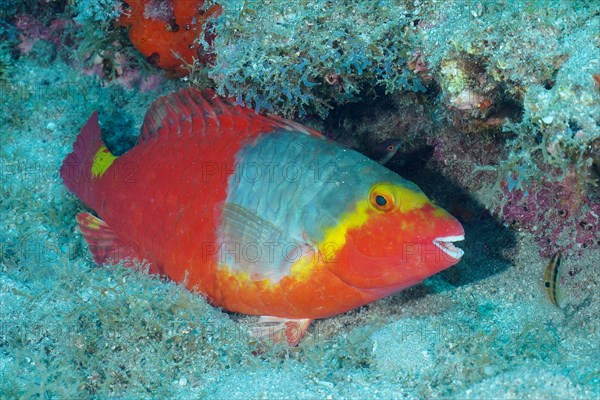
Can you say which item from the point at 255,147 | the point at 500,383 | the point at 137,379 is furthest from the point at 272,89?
the point at 500,383

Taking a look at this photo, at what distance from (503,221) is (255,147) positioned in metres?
2.39

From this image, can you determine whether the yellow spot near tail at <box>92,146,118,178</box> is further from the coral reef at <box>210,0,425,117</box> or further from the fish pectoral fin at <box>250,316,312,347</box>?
the fish pectoral fin at <box>250,316,312,347</box>

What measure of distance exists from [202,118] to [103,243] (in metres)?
1.40

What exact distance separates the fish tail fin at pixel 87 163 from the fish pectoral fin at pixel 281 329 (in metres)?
1.87

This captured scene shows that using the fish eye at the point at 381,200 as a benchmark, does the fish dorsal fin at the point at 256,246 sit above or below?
below

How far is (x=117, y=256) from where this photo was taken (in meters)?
4.18

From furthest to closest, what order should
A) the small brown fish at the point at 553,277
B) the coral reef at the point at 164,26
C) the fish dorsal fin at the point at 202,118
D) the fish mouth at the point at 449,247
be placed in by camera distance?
the coral reef at the point at 164,26 → the fish dorsal fin at the point at 202,118 → the small brown fish at the point at 553,277 → the fish mouth at the point at 449,247

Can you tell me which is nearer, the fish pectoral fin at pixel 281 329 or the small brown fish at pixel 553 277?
the fish pectoral fin at pixel 281 329

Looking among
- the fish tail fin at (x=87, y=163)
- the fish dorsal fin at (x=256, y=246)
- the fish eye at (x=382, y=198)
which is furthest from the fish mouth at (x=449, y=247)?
the fish tail fin at (x=87, y=163)

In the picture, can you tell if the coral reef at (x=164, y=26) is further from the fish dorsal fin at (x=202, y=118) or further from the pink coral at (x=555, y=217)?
the pink coral at (x=555, y=217)

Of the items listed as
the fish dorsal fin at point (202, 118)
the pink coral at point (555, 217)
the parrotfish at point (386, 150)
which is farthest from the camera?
the parrotfish at point (386, 150)

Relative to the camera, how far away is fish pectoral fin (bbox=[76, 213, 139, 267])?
13.6 feet

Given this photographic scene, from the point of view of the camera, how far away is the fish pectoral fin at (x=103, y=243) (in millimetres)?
4152

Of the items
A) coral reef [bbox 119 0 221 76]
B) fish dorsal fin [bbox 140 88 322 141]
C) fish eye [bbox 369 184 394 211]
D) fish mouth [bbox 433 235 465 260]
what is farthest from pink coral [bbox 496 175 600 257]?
coral reef [bbox 119 0 221 76]
